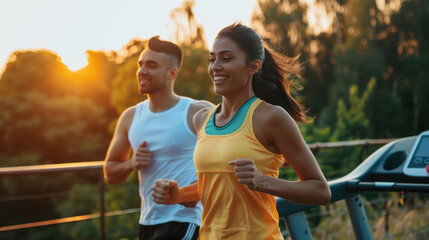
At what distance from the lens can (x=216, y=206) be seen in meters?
1.39

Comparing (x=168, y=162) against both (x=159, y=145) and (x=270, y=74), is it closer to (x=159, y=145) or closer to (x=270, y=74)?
(x=159, y=145)

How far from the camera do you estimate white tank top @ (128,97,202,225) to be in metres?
2.14

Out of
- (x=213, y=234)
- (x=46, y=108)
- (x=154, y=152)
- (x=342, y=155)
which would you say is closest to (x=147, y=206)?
(x=154, y=152)

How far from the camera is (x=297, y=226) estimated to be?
180 cm

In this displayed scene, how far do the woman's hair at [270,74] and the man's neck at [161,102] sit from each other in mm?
804

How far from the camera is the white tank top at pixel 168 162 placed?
2137 mm

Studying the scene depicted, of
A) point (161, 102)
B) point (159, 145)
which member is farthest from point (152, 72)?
point (159, 145)

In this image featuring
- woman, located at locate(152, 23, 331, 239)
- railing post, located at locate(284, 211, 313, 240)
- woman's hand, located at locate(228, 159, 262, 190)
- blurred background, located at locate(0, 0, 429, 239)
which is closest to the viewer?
woman's hand, located at locate(228, 159, 262, 190)

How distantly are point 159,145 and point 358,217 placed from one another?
1.01 meters

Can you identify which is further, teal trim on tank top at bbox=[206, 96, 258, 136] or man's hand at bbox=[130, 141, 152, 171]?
man's hand at bbox=[130, 141, 152, 171]

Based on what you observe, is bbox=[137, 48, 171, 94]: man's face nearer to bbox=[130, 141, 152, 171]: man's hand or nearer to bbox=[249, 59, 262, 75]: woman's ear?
bbox=[130, 141, 152, 171]: man's hand

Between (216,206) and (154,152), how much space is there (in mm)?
843

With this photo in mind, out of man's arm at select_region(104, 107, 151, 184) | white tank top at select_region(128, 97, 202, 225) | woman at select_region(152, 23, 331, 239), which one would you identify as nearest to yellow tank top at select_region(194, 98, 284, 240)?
woman at select_region(152, 23, 331, 239)

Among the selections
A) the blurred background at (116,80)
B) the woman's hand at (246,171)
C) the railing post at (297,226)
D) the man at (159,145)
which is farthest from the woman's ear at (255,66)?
the blurred background at (116,80)
